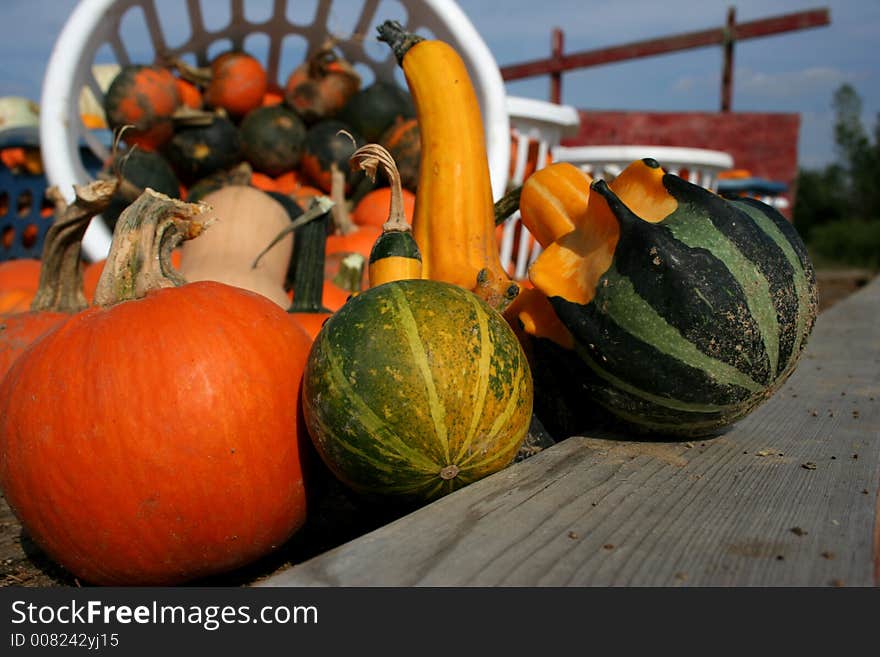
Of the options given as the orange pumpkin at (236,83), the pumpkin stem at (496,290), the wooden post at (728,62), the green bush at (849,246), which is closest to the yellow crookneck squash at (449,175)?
the pumpkin stem at (496,290)

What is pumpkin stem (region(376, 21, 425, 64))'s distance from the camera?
1.91 m

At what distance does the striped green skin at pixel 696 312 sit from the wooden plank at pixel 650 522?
13cm

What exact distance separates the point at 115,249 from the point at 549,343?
0.85 metres

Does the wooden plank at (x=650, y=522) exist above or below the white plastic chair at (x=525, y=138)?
below

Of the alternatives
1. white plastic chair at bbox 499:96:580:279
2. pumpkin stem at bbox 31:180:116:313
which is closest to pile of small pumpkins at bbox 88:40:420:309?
white plastic chair at bbox 499:96:580:279

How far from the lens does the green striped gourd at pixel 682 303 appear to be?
4.36ft

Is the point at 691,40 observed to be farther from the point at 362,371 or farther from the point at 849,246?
the point at 362,371

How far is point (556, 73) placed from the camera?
1370cm

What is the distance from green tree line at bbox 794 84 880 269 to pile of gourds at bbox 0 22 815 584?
1675cm

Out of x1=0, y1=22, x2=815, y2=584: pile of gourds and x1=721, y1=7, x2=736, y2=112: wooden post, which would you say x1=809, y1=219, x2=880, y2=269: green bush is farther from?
x1=0, y1=22, x2=815, y2=584: pile of gourds

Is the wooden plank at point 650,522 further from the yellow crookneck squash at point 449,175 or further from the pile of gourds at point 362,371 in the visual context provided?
the yellow crookneck squash at point 449,175

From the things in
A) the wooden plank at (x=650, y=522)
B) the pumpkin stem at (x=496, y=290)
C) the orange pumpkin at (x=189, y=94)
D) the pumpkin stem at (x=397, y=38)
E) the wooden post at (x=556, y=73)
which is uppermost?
the wooden post at (x=556, y=73)
